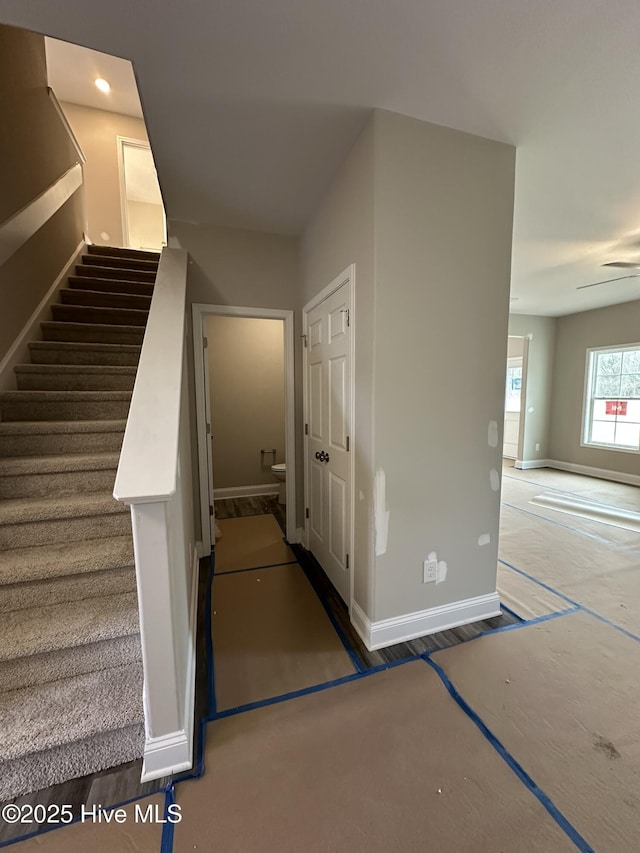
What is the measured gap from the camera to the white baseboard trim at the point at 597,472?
4.92 m

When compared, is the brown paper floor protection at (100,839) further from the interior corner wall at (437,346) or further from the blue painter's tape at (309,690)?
the interior corner wall at (437,346)

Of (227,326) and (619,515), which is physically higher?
(227,326)

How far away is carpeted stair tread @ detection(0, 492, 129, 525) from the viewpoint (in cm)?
157

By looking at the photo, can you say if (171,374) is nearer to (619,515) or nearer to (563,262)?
(563,262)

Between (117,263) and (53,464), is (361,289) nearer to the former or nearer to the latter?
(53,464)

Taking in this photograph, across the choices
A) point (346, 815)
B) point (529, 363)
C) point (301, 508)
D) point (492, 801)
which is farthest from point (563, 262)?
point (346, 815)

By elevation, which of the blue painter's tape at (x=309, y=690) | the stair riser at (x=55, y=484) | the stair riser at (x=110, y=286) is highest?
the stair riser at (x=110, y=286)

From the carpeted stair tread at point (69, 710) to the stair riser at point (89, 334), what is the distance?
2.30 metres

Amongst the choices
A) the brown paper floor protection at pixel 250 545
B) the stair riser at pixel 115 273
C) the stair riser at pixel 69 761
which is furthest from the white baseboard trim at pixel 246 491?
the stair riser at pixel 69 761

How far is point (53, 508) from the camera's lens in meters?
1.61

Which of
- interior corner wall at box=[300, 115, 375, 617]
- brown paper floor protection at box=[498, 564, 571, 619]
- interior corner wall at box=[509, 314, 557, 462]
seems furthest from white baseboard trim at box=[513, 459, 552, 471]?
interior corner wall at box=[300, 115, 375, 617]

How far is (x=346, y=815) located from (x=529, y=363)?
20.3 ft

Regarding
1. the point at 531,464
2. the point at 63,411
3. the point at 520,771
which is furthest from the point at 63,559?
the point at 531,464

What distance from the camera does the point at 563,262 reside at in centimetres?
355
